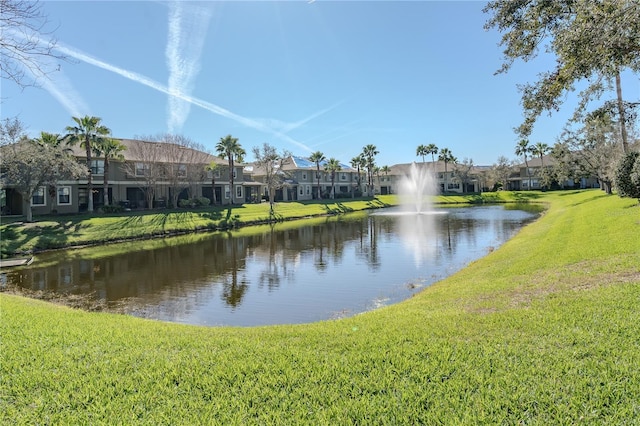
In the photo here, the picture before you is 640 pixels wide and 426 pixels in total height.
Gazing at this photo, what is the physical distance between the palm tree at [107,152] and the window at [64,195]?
299cm

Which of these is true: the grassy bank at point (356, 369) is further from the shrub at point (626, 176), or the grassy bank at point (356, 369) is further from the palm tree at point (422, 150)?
the palm tree at point (422, 150)

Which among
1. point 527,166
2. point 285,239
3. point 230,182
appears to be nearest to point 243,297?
point 285,239

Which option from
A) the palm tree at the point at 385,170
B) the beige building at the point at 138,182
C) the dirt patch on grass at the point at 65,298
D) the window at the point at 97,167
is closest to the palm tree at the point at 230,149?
the beige building at the point at 138,182

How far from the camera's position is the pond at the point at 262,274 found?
12008 mm

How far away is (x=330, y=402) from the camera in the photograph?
4.02 metres

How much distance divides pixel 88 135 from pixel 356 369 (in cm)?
3900

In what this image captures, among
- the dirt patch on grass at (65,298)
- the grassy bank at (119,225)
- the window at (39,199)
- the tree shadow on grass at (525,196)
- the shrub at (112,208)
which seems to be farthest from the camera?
the tree shadow on grass at (525,196)

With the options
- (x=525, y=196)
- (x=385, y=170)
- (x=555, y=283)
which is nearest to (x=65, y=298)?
(x=555, y=283)

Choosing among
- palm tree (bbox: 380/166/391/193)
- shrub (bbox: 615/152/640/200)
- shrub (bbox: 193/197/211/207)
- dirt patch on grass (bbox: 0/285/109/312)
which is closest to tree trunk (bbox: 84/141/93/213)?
shrub (bbox: 193/197/211/207)

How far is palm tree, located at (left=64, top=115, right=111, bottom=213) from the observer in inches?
1384

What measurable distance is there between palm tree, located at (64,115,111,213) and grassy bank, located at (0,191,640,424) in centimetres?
3320

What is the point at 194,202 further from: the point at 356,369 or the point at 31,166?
the point at 356,369

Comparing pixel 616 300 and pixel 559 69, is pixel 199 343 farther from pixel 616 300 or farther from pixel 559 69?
pixel 559 69

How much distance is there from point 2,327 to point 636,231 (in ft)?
57.9
